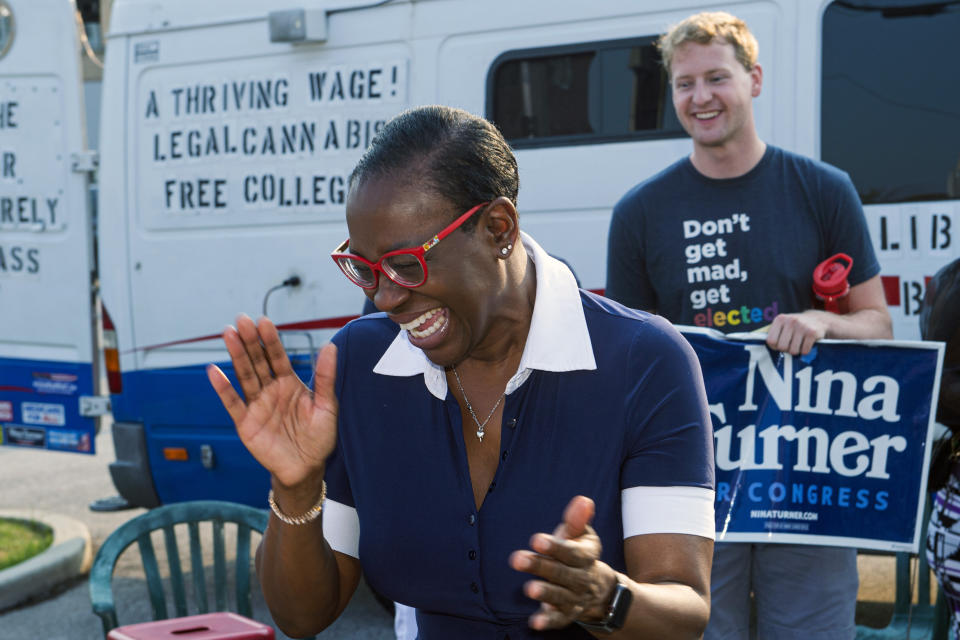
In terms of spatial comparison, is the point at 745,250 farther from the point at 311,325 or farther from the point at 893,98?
the point at 311,325

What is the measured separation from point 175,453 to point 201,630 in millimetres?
2614

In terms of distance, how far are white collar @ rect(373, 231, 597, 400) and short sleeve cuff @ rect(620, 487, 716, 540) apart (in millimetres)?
249

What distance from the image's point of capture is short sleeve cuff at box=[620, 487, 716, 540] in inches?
71.2

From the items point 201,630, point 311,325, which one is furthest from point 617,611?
point 311,325

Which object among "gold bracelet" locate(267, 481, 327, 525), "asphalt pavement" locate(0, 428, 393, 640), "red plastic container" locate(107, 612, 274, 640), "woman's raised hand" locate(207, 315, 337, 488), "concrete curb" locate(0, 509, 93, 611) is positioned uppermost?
"woman's raised hand" locate(207, 315, 337, 488)

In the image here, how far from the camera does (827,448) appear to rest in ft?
9.87

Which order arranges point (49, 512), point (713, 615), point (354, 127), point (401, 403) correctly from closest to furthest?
point (401, 403) → point (713, 615) → point (354, 127) → point (49, 512)

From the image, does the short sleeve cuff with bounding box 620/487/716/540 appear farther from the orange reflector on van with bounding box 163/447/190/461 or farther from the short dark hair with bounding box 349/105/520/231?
the orange reflector on van with bounding box 163/447/190/461

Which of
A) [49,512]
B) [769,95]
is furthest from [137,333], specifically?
[769,95]

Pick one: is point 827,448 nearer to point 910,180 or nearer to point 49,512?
point 910,180

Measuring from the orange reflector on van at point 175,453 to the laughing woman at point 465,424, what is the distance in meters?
3.23

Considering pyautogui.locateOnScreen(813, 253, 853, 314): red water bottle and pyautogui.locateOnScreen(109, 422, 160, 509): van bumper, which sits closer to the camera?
pyautogui.locateOnScreen(813, 253, 853, 314): red water bottle

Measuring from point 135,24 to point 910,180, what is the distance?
356 cm

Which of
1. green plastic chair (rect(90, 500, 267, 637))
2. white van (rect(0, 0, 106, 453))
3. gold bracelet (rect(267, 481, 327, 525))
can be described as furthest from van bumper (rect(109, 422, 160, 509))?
gold bracelet (rect(267, 481, 327, 525))
